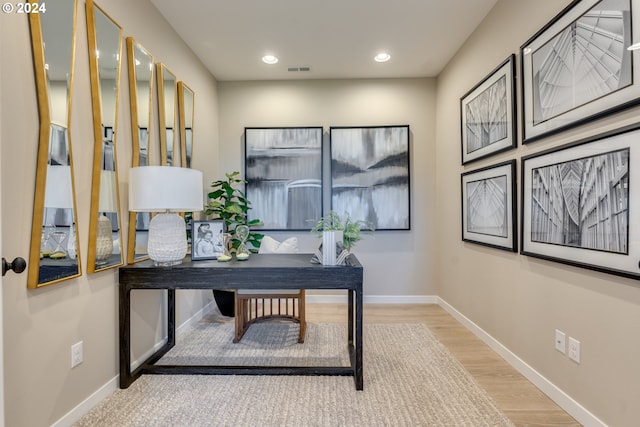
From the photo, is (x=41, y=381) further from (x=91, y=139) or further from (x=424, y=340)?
(x=424, y=340)

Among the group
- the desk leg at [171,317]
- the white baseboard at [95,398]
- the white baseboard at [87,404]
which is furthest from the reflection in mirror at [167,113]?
the white baseboard at [87,404]

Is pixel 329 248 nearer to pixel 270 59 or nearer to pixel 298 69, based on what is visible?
pixel 270 59

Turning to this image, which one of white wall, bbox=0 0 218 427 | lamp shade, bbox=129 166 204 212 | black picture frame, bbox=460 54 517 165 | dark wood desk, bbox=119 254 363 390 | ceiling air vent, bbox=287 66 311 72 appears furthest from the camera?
ceiling air vent, bbox=287 66 311 72

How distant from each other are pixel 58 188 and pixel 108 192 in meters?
0.36

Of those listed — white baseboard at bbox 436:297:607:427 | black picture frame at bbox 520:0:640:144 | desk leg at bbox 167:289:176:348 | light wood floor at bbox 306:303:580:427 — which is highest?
black picture frame at bbox 520:0:640:144

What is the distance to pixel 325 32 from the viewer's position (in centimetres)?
285

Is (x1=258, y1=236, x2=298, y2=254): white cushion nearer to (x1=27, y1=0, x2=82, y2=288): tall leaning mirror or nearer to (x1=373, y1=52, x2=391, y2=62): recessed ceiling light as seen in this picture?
(x1=27, y1=0, x2=82, y2=288): tall leaning mirror

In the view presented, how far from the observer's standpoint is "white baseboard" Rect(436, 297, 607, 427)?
164 cm

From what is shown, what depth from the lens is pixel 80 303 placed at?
67.9 inches

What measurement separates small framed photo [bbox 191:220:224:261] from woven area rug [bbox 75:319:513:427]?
2.69ft

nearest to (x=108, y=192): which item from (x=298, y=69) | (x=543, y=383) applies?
(x=298, y=69)

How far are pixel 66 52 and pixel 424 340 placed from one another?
315cm

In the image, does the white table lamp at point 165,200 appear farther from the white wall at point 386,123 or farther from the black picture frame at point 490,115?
the black picture frame at point 490,115

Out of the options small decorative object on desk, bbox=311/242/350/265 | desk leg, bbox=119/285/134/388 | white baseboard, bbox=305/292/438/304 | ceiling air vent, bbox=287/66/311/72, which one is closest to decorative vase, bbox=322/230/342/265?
small decorative object on desk, bbox=311/242/350/265
